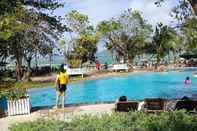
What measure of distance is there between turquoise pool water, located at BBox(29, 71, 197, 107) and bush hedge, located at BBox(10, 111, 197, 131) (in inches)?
586

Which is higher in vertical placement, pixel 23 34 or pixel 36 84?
pixel 23 34

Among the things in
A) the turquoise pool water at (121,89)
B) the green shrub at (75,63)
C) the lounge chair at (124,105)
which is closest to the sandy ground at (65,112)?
the lounge chair at (124,105)

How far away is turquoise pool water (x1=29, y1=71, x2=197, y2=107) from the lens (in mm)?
28797

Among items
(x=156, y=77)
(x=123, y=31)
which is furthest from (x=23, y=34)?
(x=123, y=31)

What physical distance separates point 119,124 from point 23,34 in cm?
2362

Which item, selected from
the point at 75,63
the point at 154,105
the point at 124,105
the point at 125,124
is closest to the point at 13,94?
the point at 124,105

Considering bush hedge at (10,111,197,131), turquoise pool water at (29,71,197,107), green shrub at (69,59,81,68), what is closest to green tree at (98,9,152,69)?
green shrub at (69,59,81,68)

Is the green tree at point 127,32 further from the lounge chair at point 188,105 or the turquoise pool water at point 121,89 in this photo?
the lounge chair at point 188,105

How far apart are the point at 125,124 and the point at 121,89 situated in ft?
78.2

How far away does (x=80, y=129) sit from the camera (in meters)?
9.31

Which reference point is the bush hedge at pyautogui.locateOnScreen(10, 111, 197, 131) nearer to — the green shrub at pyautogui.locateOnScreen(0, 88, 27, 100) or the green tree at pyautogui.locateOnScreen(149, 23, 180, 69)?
the green shrub at pyautogui.locateOnScreen(0, 88, 27, 100)

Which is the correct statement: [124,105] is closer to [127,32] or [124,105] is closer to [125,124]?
[125,124]

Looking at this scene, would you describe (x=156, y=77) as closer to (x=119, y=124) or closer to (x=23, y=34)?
(x=23, y=34)

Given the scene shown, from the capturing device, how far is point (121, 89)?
33.3 metres
